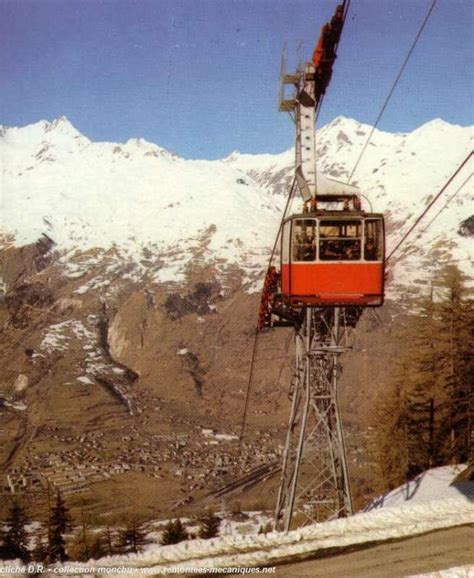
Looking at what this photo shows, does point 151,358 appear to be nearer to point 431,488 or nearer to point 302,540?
point 431,488

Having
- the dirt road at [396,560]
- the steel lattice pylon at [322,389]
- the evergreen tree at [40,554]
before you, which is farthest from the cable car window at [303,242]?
the evergreen tree at [40,554]

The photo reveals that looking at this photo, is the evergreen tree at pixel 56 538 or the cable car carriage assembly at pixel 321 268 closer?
the cable car carriage assembly at pixel 321 268

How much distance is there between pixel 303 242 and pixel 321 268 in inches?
27.0

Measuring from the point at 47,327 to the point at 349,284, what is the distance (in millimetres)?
130353

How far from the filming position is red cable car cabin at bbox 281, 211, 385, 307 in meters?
11.0

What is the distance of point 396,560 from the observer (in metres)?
9.45

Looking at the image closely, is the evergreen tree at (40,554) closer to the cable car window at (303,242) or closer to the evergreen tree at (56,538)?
the evergreen tree at (56,538)

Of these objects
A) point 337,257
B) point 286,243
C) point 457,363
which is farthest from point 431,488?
point 286,243

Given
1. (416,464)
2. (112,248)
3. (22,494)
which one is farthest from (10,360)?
(416,464)

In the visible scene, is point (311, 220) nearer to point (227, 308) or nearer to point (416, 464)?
point (416, 464)

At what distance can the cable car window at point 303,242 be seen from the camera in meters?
11.1

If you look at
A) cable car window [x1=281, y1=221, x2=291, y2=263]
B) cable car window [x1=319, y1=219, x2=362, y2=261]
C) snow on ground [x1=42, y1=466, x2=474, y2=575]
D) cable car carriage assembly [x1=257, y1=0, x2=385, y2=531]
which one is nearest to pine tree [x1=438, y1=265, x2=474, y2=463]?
cable car carriage assembly [x1=257, y1=0, x2=385, y2=531]

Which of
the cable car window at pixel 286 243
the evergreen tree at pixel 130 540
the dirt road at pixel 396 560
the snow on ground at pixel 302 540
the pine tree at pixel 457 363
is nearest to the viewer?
the dirt road at pixel 396 560

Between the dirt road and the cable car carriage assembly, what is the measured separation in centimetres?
431
